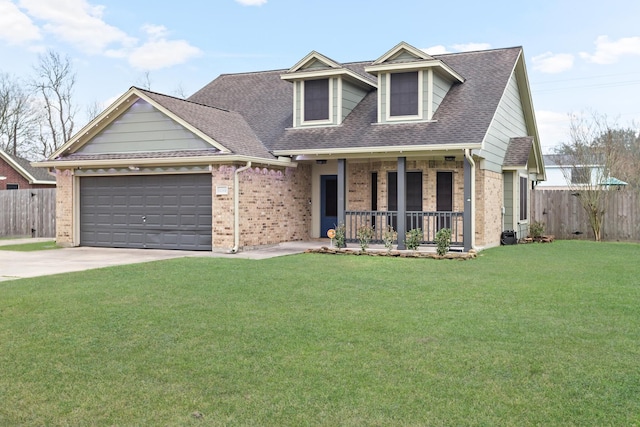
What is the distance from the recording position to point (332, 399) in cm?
456

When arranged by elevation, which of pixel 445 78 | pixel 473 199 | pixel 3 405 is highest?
pixel 445 78

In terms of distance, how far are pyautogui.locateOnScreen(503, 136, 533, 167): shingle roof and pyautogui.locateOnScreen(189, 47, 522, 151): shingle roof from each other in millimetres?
2305

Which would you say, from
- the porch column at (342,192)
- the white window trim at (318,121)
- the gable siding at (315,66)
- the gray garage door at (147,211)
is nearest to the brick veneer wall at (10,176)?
the gray garage door at (147,211)

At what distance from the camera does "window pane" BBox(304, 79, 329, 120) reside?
18.0 metres

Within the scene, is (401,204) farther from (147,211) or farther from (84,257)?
(84,257)

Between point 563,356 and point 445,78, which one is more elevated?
point 445,78

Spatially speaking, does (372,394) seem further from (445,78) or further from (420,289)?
(445,78)

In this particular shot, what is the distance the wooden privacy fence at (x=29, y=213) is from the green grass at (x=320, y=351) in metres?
13.4

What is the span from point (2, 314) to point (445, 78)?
534 inches

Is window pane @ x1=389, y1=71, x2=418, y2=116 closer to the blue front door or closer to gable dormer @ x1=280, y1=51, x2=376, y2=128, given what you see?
gable dormer @ x1=280, y1=51, x2=376, y2=128

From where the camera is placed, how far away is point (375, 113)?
17.8 metres

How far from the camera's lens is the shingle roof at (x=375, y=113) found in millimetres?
15664

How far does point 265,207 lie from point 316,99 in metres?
3.83

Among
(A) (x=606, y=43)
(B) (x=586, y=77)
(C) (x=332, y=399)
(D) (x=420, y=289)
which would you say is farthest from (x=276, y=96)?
(A) (x=606, y=43)
